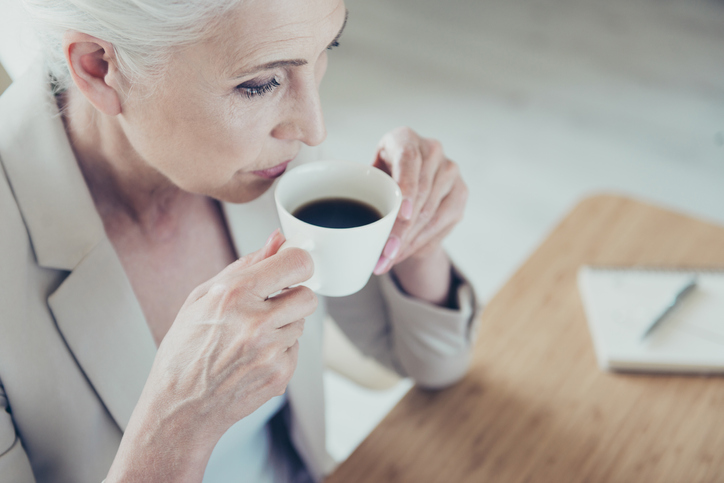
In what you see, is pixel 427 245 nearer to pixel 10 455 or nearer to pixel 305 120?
pixel 305 120

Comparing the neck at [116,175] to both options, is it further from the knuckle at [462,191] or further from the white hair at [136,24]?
the knuckle at [462,191]

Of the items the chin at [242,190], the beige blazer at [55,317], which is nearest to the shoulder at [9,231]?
the beige blazer at [55,317]

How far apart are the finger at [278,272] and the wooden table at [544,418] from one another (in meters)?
0.39

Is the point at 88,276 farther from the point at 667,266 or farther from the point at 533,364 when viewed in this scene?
the point at 667,266

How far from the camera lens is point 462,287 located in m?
0.95

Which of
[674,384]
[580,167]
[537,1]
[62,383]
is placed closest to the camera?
[62,383]

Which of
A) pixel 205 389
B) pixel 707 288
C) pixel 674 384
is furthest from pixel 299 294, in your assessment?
pixel 707 288

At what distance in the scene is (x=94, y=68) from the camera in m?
0.60

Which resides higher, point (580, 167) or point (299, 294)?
point (299, 294)

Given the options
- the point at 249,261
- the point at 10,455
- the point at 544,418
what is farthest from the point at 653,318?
the point at 10,455

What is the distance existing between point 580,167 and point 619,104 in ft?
2.36

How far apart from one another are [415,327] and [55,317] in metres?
0.55

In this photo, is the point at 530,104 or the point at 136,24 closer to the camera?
the point at 136,24

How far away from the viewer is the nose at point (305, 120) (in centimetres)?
60
